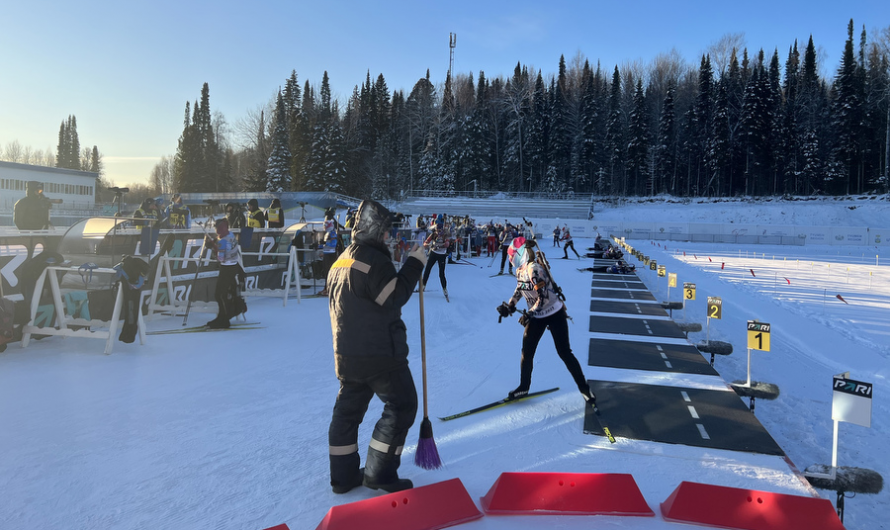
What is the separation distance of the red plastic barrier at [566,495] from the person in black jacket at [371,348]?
0.68 m

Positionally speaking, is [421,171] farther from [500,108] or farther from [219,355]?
[219,355]

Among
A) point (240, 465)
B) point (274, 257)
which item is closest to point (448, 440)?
point (240, 465)

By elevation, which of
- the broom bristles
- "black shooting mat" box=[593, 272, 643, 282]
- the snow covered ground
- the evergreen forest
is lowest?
the snow covered ground

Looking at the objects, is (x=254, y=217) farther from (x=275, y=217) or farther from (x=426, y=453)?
(x=426, y=453)

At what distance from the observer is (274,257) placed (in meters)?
12.4

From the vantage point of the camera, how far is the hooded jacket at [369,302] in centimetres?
323

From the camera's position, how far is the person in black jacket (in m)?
3.26

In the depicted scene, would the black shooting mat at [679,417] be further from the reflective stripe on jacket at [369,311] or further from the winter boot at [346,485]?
the reflective stripe on jacket at [369,311]

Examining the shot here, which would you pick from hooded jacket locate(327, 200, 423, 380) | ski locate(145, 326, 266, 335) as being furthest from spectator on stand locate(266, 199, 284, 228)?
hooded jacket locate(327, 200, 423, 380)

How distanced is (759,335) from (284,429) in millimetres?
5544

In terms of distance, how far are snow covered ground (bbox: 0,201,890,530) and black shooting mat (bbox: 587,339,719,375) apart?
30 centimetres

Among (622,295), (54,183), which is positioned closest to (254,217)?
(622,295)

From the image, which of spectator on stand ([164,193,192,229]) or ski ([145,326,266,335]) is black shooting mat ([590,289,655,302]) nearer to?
ski ([145,326,266,335])

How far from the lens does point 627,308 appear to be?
41.3 feet
